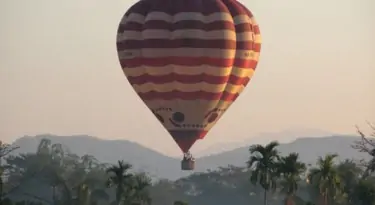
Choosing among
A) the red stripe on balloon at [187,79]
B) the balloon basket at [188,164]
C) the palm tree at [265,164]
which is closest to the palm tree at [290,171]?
the palm tree at [265,164]

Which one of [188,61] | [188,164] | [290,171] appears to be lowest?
Result: [290,171]

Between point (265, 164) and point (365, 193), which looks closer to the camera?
point (265, 164)

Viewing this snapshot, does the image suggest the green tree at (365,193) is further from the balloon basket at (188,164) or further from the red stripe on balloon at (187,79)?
the red stripe on balloon at (187,79)

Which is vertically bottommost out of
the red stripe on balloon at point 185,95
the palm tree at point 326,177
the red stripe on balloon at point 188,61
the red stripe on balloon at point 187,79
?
the palm tree at point 326,177

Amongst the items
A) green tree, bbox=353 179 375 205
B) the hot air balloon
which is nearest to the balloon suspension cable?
the hot air balloon

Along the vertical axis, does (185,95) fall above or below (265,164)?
above

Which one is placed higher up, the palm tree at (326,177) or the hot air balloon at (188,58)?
the hot air balloon at (188,58)

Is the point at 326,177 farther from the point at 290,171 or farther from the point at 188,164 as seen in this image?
the point at 188,164

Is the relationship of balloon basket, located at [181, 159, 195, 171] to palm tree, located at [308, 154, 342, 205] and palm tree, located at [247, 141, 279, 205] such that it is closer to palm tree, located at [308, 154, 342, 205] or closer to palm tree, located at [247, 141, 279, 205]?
palm tree, located at [247, 141, 279, 205]

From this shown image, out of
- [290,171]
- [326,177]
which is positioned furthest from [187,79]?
[326,177]
